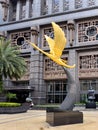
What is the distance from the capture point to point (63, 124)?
53.1 feet

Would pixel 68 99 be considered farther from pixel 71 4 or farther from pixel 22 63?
pixel 71 4

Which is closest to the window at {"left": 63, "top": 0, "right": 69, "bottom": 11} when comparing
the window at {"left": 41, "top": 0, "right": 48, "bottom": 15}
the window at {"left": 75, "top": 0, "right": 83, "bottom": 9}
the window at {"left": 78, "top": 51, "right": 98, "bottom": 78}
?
the window at {"left": 75, "top": 0, "right": 83, "bottom": 9}

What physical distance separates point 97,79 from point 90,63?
297cm

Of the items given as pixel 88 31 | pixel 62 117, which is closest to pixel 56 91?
pixel 88 31

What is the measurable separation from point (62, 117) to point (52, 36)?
3383 cm

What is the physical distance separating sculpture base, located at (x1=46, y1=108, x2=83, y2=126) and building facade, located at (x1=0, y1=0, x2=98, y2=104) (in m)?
28.0

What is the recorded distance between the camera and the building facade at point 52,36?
149 ft

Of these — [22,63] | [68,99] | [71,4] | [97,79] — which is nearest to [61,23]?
[71,4]

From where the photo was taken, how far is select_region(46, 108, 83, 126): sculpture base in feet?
52.4

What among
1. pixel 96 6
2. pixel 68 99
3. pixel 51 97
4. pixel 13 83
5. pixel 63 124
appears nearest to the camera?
pixel 63 124

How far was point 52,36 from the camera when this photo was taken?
1929 inches

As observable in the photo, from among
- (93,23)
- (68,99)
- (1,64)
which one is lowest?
(68,99)

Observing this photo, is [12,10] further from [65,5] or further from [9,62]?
[9,62]

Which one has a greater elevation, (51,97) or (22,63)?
(22,63)
